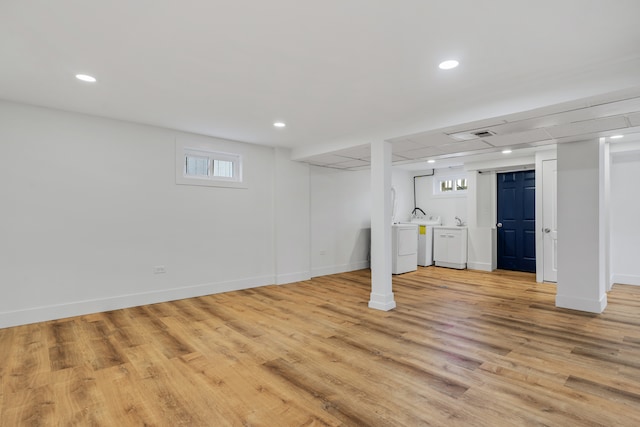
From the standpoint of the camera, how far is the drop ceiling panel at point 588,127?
3191 mm

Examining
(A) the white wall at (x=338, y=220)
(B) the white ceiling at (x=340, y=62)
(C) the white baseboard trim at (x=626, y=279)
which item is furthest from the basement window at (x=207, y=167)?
(C) the white baseboard trim at (x=626, y=279)

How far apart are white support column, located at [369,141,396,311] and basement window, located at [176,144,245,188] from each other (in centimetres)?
235

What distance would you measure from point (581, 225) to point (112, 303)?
604 centimetres

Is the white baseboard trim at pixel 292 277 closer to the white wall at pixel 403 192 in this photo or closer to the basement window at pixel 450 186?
the white wall at pixel 403 192

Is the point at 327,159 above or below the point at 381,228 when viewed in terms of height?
above

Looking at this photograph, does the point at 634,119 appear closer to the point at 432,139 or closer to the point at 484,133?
the point at 484,133

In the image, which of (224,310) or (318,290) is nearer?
(224,310)

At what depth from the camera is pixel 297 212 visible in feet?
19.2

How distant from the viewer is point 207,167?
4969 mm

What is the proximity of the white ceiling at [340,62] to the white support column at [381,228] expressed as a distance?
0.30m

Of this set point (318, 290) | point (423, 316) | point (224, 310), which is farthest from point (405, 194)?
point (224, 310)

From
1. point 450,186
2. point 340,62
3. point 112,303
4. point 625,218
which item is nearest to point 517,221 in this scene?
point 625,218

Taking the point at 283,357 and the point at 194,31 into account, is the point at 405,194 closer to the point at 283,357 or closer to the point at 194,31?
the point at 283,357

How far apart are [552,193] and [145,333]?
645 cm
